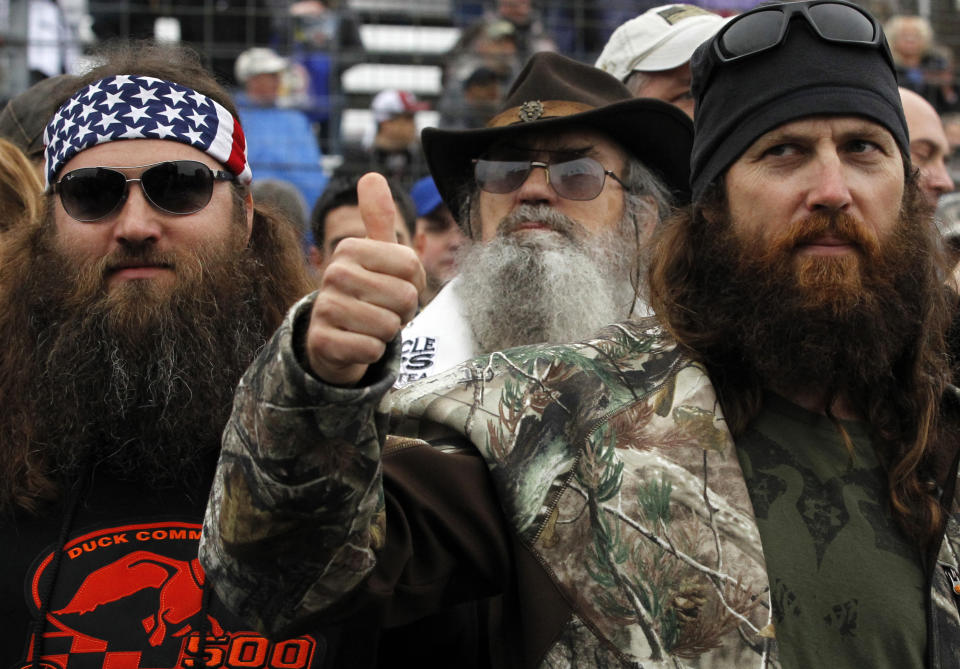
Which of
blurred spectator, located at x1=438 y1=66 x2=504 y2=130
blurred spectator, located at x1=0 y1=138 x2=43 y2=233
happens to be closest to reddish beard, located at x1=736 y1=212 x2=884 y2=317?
blurred spectator, located at x1=0 y1=138 x2=43 y2=233

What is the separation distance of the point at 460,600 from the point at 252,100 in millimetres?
5234

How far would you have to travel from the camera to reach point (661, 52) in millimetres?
4242

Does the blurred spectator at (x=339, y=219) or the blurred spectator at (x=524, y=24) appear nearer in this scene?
the blurred spectator at (x=339, y=219)

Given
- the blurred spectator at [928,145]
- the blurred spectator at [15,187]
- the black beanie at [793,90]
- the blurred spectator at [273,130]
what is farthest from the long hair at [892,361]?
the blurred spectator at [273,130]

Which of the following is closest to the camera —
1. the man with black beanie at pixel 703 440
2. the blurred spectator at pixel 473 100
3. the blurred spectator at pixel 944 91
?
the man with black beanie at pixel 703 440

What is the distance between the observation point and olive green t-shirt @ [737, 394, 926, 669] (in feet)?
6.96

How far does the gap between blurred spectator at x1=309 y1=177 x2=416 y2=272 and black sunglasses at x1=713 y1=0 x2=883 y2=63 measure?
2.33m

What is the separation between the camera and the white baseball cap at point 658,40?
164 inches

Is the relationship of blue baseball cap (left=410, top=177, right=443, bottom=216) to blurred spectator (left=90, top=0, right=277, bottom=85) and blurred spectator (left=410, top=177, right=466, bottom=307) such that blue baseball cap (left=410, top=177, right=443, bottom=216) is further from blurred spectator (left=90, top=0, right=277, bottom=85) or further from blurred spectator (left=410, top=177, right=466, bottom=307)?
blurred spectator (left=90, top=0, right=277, bottom=85)

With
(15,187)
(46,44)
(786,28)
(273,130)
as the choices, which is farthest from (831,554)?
(46,44)

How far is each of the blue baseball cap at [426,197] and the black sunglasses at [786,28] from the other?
261 centimetres

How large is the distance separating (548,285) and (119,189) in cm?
Result: 142

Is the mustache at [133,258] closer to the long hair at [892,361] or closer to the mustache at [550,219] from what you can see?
the long hair at [892,361]

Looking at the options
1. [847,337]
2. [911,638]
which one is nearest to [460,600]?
[911,638]
